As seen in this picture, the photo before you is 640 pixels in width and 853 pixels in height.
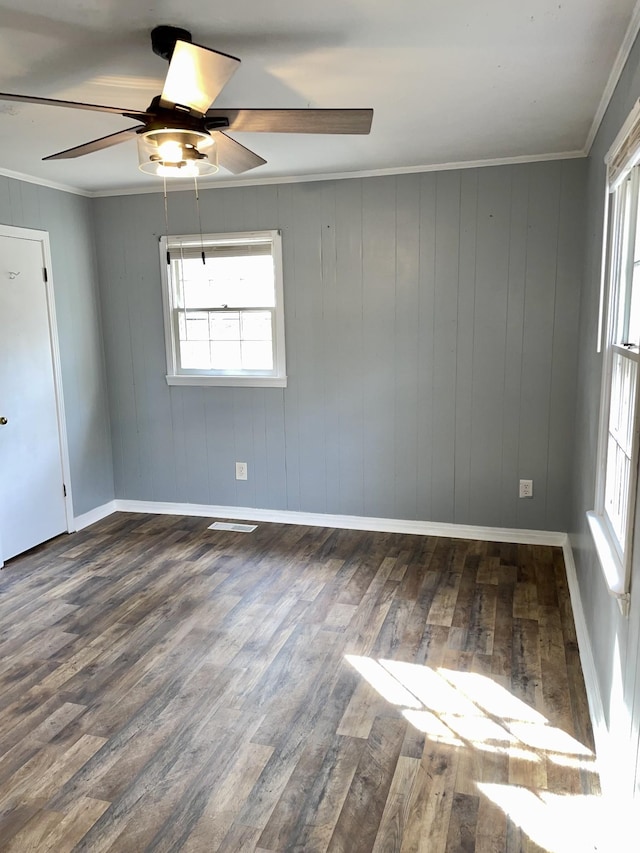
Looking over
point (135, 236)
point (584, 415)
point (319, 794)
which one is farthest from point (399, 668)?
point (135, 236)

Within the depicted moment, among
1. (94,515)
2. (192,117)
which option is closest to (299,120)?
(192,117)

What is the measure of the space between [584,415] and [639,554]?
5.59ft

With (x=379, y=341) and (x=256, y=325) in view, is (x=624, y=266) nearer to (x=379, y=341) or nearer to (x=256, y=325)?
(x=379, y=341)

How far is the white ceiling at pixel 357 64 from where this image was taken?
1.90 meters

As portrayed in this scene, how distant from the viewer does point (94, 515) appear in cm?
474

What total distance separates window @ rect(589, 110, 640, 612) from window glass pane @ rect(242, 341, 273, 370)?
97.0 inches

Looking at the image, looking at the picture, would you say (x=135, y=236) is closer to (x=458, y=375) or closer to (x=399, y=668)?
(x=458, y=375)

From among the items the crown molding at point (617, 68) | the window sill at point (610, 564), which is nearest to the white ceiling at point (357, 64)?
the crown molding at point (617, 68)

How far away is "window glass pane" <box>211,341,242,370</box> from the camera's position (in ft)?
14.8

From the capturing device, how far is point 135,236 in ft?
15.0

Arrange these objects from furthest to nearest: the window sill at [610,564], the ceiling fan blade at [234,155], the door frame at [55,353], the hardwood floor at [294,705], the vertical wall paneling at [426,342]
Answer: the door frame at [55,353] < the vertical wall paneling at [426,342] < the ceiling fan blade at [234,155] < the hardwood floor at [294,705] < the window sill at [610,564]

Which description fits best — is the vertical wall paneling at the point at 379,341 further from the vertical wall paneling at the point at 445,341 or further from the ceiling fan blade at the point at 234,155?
the ceiling fan blade at the point at 234,155

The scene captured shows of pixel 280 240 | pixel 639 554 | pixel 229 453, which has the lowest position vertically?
pixel 229 453

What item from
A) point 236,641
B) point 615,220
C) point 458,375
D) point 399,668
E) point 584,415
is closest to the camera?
point 615,220
